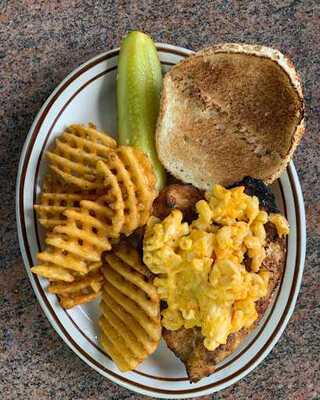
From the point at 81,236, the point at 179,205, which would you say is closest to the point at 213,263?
the point at 179,205

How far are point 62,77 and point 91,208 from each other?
0.35 metres

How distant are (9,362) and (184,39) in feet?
2.70

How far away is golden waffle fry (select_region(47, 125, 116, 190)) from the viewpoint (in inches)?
56.6

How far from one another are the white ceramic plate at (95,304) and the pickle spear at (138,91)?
0.05m

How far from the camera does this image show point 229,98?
4.95 feet

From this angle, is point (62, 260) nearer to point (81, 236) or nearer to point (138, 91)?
point (81, 236)

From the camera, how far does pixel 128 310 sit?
4.79 feet

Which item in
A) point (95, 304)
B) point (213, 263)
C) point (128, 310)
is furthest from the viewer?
point (95, 304)

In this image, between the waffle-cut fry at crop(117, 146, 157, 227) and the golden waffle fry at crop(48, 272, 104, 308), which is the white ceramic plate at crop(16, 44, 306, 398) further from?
the waffle-cut fry at crop(117, 146, 157, 227)

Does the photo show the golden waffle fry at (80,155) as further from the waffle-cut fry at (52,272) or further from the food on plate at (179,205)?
the waffle-cut fry at (52,272)

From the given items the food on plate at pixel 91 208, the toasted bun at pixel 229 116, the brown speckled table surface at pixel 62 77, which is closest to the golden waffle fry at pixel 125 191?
the food on plate at pixel 91 208

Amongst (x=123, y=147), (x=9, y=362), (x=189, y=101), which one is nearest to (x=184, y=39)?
(x=189, y=101)

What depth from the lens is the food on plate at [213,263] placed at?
53.2 inches

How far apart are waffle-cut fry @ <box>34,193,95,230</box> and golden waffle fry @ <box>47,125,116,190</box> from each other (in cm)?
3
